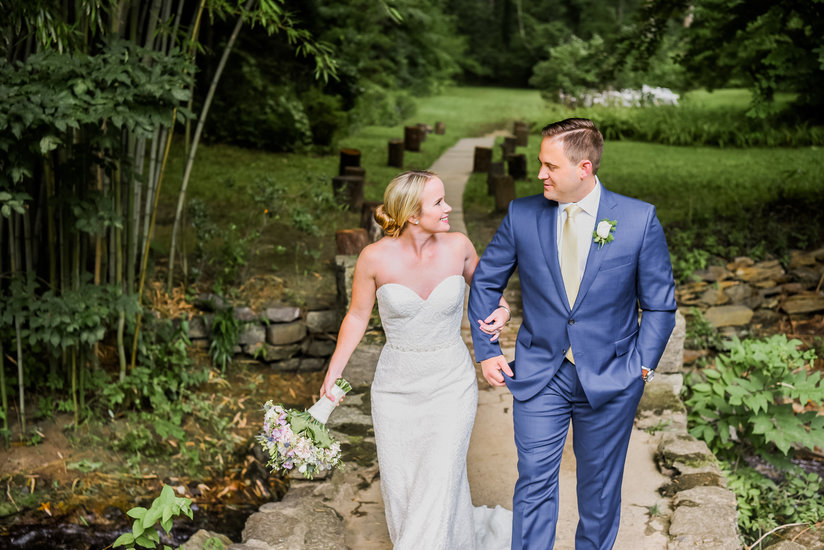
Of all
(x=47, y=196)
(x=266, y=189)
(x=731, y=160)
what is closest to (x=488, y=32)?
(x=731, y=160)

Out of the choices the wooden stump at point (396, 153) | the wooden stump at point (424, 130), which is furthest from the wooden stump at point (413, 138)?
the wooden stump at point (396, 153)

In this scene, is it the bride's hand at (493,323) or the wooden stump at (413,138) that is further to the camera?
the wooden stump at (413,138)

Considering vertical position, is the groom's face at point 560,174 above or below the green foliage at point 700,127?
below

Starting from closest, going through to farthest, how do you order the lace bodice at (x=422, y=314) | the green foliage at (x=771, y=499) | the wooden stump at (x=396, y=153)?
1. the lace bodice at (x=422, y=314)
2. the green foliage at (x=771, y=499)
3. the wooden stump at (x=396, y=153)

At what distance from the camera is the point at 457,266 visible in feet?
11.1

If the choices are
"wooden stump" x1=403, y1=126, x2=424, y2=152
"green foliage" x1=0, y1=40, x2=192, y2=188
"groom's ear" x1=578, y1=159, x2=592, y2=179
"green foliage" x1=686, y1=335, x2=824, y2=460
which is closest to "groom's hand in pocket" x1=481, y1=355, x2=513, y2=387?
"groom's ear" x1=578, y1=159, x2=592, y2=179

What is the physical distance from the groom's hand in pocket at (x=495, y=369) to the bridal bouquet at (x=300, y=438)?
1.86 feet

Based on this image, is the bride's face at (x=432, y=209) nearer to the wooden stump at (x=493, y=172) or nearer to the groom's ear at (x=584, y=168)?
the groom's ear at (x=584, y=168)

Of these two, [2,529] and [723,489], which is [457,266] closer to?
[723,489]

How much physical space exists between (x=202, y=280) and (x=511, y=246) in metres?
5.05

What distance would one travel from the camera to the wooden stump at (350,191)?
392 inches

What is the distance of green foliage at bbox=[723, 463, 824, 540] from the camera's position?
4566 mm

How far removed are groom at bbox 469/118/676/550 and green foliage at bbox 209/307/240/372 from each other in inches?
155

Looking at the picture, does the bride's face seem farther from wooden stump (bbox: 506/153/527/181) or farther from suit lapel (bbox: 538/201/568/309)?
wooden stump (bbox: 506/153/527/181)
